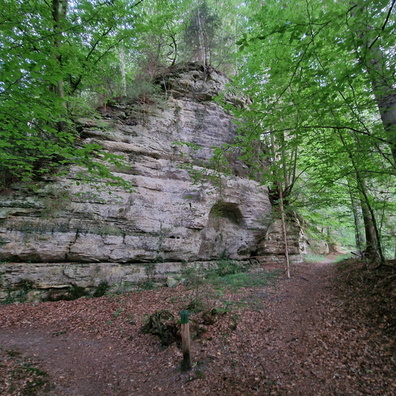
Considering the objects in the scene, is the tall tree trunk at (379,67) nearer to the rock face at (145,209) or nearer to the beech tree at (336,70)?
the beech tree at (336,70)

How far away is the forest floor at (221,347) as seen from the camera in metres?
3.36

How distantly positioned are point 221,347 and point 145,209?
650cm

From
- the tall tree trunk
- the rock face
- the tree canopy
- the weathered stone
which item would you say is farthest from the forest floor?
the tall tree trunk

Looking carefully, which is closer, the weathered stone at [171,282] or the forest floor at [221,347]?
the forest floor at [221,347]

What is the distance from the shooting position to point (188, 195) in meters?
10.8

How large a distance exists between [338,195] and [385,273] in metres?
3.52

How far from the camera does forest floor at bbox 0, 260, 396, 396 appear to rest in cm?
336

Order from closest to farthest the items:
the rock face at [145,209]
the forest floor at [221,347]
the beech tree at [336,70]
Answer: the beech tree at [336,70], the forest floor at [221,347], the rock face at [145,209]

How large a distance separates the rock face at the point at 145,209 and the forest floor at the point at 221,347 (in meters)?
1.58

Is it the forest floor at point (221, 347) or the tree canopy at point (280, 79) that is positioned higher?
the tree canopy at point (280, 79)

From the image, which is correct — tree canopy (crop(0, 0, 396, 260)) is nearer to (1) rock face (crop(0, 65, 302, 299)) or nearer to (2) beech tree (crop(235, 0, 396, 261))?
(2) beech tree (crop(235, 0, 396, 261))

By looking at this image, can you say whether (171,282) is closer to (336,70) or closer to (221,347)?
(221,347)

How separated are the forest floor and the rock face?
158cm


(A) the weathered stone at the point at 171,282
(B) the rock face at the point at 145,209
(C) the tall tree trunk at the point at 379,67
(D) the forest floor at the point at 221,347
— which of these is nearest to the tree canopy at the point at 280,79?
(C) the tall tree trunk at the point at 379,67
